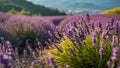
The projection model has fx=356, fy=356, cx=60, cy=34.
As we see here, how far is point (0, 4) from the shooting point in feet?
165

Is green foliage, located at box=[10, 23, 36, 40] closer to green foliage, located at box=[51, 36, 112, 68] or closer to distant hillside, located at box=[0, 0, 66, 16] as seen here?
green foliage, located at box=[51, 36, 112, 68]

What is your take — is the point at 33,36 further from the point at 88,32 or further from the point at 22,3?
the point at 22,3

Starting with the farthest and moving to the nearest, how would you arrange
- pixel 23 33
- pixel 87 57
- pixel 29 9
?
pixel 29 9 → pixel 23 33 → pixel 87 57

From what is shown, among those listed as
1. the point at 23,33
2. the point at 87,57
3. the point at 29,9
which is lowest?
the point at 29,9

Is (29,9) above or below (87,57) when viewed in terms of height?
below

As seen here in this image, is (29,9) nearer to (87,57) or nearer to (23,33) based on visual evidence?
(23,33)

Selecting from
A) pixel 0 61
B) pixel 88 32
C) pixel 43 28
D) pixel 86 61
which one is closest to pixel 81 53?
pixel 86 61

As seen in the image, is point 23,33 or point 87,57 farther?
point 23,33

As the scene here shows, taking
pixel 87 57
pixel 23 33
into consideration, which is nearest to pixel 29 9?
pixel 23 33

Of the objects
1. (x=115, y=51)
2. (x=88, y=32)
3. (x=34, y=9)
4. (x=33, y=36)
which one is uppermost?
(x=115, y=51)

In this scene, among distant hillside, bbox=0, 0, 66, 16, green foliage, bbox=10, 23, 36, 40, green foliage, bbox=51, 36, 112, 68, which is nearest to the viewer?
green foliage, bbox=51, 36, 112, 68

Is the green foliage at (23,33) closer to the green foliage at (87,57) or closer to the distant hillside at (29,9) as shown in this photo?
the green foliage at (87,57)

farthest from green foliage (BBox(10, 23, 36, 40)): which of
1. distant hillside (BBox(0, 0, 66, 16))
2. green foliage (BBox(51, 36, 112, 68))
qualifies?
distant hillside (BBox(0, 0, 66, 16))

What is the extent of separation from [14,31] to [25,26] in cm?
43
